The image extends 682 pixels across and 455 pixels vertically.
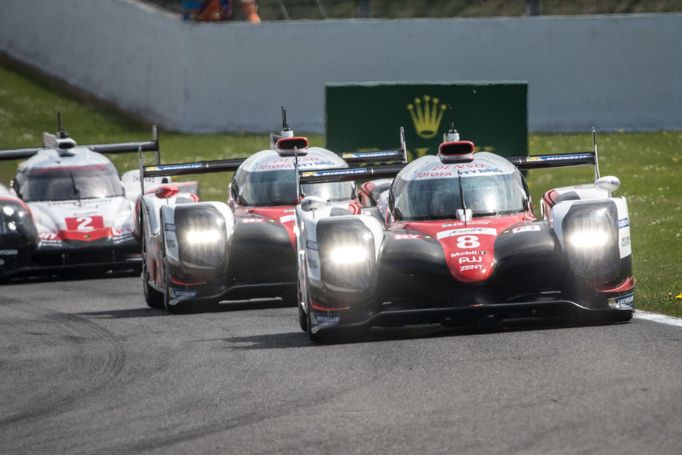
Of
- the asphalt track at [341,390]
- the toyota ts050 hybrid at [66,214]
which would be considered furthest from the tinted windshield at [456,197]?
the toyota ts050 hybrid at [66,214]

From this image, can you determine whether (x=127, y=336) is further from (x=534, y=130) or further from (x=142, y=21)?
(x=142, y=21)

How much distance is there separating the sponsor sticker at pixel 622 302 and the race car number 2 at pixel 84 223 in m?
8.65

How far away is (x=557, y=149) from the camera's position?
29797 mm

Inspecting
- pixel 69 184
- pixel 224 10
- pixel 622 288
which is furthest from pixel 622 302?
pixel 224 10

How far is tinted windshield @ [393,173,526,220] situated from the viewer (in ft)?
41.8

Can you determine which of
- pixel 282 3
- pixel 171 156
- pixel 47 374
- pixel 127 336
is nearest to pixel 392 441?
pixel 47 374

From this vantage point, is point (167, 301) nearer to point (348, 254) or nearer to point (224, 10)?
point (348, 254)

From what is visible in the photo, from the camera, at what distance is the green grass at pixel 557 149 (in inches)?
670

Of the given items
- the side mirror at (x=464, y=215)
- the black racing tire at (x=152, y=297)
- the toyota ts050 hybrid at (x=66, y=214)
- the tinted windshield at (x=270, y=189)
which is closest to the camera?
the side mirror at (x=464, y=215)

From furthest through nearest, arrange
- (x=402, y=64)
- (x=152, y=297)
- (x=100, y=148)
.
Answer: (x=402, y=64) < (x=100, y=148) < (x=152, y=297)

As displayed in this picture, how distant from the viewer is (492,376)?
961 centimetres

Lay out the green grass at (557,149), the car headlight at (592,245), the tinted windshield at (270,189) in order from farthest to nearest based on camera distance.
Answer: the green grass at (557,149) → the tinted windshield at (270,189) → the car headlight at (592,245)

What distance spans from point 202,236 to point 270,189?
6.26ft

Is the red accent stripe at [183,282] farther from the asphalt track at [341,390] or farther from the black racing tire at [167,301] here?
the asphalt track at [341,390]
